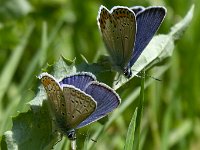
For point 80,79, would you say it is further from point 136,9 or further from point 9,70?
point 9,70

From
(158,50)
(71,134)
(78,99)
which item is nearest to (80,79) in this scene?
(78,99)

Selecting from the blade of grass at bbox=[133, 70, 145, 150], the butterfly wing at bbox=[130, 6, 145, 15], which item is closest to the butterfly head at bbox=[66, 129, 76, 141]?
the blade of grass at bbox=[133, 70, 145, 150]

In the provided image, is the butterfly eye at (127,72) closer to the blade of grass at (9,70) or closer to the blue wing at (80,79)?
the blue wing at (80,79)

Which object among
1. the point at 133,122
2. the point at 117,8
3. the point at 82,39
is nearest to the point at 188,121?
the point at 82,39

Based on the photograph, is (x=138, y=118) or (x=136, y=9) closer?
(x=138, y=118)

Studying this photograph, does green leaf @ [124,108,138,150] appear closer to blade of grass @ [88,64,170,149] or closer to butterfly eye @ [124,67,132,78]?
blade of grass @ [88,64,170,149]

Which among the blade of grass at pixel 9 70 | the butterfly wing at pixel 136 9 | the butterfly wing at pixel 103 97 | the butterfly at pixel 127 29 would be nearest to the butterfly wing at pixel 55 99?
the butterfly wing at pixel 103 97

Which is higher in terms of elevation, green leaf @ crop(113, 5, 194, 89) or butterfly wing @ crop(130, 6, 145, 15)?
butterfly wing @ crop(130, 6, 145, 15)

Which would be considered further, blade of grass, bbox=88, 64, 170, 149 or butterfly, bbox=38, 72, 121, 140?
blade of grass, bbox=88, 64, 170, 149
